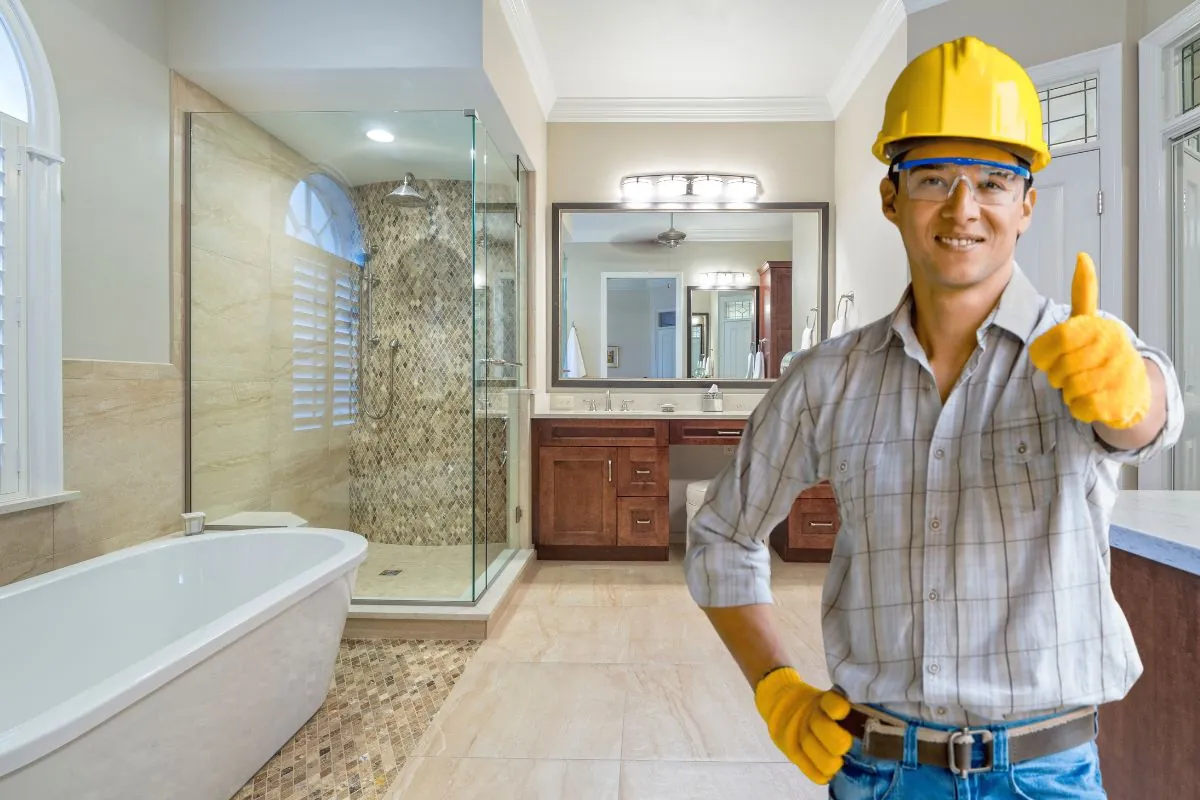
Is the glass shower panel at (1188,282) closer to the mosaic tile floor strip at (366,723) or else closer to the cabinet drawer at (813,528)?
the cabinet drawer at (813,528)

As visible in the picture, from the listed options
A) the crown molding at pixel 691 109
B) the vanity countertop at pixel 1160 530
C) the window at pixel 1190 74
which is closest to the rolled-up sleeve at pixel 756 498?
the vanity countertop at pixel 1160 530

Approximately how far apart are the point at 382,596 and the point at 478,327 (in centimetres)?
122

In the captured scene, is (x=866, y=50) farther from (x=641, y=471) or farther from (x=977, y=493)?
(x=977, y=493)

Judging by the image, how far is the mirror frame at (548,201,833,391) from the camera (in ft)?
13.5

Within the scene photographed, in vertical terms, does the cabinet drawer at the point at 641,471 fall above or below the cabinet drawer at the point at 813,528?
above

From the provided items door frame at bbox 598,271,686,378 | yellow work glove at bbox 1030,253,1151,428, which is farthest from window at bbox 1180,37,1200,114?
yellow work glove at bbox 1030,253,1151,428

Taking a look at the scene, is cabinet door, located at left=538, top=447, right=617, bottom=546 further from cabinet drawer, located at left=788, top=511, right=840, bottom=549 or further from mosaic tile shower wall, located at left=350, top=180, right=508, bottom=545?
cabinet drawer, located at left=788, top=511, right=840, bottom=549

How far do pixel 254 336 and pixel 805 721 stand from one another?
2.86 m

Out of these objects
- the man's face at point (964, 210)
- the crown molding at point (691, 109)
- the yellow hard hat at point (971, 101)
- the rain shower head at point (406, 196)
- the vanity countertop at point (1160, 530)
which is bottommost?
the vanity countertop at point (1160, 530)

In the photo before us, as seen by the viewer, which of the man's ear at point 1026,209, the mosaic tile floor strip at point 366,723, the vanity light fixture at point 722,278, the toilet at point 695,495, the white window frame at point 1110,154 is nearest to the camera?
the man's ear at point 1026,209

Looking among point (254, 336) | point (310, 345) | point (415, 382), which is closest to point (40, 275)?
point (254, 336)

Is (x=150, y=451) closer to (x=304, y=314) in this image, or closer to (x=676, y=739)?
(x=304, y=314)

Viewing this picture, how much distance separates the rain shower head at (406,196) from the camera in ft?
10.5

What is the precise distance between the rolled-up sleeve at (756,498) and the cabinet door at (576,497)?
299 cm
